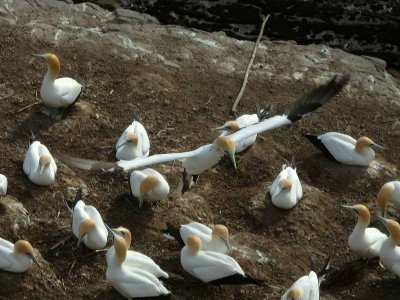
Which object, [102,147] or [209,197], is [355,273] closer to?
[209,197]

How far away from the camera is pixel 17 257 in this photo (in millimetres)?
8133

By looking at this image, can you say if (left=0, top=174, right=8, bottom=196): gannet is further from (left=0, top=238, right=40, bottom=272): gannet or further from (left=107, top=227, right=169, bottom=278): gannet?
(left=107, top=227, right=169, bottom=278): gannet

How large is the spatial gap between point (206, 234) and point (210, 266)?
0.55 m

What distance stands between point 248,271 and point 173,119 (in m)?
2.97

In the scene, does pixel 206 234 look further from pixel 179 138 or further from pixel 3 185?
pixel 179 138

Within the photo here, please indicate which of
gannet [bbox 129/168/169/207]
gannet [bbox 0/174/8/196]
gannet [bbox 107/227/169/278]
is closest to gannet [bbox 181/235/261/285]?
gannet [bbox 107/227/169/278]

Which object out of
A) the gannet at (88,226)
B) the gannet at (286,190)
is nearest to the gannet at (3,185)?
the gannet at (88,226)

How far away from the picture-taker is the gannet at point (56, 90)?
10.6m

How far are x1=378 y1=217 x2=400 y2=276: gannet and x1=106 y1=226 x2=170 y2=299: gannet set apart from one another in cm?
222

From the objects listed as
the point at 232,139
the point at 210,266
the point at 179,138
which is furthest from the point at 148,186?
the point at 179,138

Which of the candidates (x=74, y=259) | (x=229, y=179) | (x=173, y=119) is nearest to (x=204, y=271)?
(x=74, y=259)

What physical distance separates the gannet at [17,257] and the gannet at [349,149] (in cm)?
398

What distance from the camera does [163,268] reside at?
28.7 ft

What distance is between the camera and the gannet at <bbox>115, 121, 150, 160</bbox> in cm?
995
